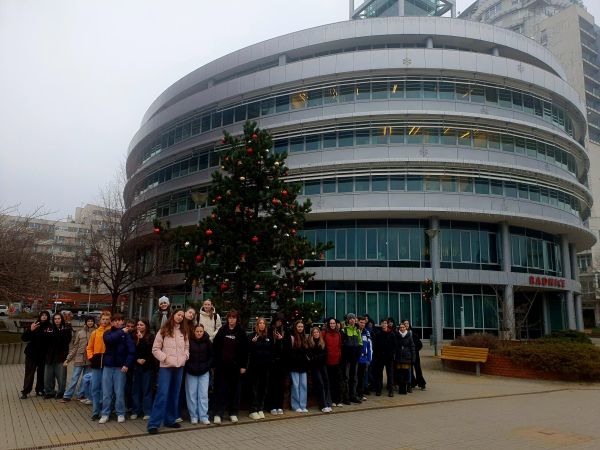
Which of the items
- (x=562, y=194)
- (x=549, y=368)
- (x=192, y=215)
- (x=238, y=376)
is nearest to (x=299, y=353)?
(x=238, y=376)

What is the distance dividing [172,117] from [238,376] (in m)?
32.9

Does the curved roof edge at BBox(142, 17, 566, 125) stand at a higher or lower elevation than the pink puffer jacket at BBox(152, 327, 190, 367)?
higher

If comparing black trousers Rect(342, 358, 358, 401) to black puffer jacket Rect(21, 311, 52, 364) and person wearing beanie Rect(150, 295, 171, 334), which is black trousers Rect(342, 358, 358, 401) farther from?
black puffer jacket Rect(21, 311, 52, 364)

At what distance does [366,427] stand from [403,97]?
84.9ft

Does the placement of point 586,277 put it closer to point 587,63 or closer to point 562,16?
point 587,63

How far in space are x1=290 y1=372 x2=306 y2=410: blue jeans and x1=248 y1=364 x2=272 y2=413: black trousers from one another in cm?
59

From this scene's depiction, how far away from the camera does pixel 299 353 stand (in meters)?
9.50

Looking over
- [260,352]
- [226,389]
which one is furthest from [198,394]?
[260,352]

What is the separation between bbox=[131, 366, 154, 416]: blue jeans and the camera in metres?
8.73

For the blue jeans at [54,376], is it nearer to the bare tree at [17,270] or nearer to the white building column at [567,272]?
the bare tree at [17,270]

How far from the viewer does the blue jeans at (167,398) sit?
25.5 ft

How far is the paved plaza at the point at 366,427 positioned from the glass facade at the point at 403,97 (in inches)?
911

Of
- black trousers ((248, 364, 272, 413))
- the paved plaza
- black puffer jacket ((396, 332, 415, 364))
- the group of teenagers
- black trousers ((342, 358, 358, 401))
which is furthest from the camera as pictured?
black puffer jacket ((396, 332, 415, 364))

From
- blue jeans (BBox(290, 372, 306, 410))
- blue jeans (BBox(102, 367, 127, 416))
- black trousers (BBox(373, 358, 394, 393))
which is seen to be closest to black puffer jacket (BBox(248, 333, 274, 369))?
blue jeans (BBox(290, 372, 306, 410))
